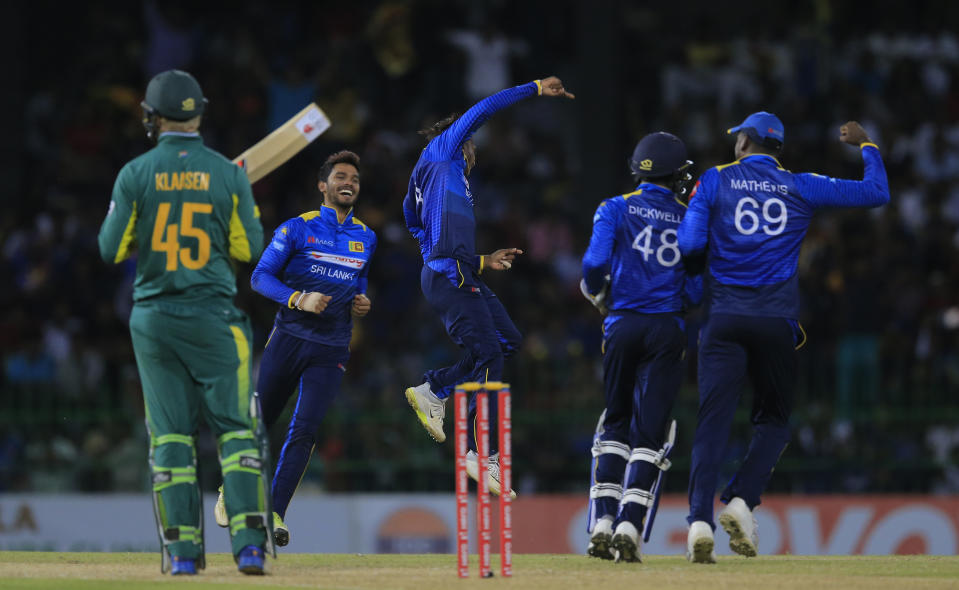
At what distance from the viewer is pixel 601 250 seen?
Result: 961 centimetres

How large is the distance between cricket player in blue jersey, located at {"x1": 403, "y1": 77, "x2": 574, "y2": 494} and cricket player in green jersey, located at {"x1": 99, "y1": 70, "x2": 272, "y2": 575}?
206cm

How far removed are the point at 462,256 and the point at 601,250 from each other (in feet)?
3.46

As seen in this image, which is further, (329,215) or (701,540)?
(329,215)

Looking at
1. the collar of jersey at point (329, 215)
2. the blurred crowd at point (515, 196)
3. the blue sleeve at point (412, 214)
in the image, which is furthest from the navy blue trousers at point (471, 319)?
the blurred crowd at point (515, 196)

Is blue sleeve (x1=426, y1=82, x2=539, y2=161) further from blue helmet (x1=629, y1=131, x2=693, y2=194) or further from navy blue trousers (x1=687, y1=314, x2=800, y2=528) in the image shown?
navy blue trousers (x1=687, y1=314, x2=800, y2=528)

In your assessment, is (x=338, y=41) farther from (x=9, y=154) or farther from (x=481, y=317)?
(x=481, y=317)

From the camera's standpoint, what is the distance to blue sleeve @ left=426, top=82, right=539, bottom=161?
10008 mm

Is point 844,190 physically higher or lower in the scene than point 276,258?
higher

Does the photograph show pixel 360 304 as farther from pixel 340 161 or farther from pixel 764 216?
pixel 764 216

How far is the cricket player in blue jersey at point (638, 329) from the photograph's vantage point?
9.61m

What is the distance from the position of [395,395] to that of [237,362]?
26.9ft

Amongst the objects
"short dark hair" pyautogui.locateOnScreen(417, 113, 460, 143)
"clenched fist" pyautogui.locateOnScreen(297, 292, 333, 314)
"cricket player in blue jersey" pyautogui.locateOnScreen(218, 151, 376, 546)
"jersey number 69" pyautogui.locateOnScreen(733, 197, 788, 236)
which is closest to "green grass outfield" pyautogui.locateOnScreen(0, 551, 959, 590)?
"cricket player in blue jersey" pyautogui.locateOnScreen(218, 151, 376, 546)

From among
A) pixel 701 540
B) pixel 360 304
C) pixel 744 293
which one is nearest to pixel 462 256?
pixel 360 304

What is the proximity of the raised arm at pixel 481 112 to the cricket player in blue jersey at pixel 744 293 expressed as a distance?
1.16 m
